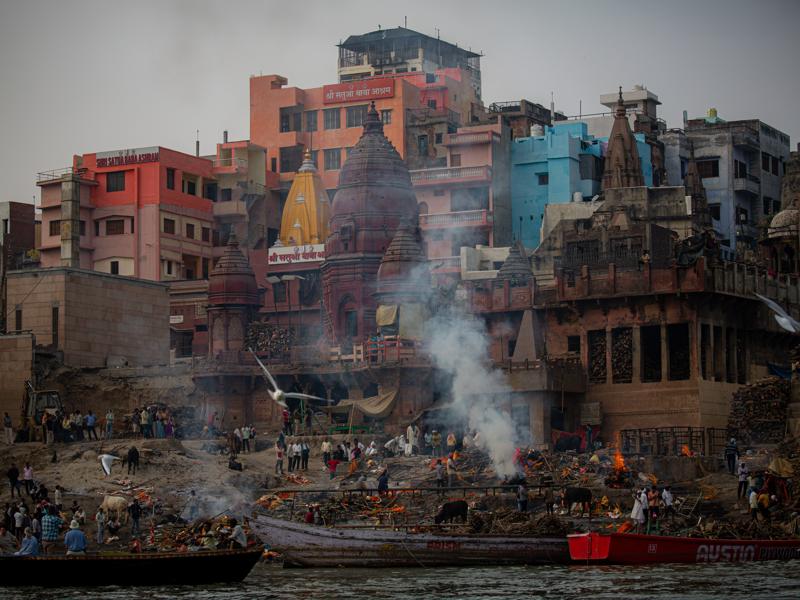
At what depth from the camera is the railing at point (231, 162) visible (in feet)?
315

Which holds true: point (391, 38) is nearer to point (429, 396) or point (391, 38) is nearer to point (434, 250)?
point (434, 250)

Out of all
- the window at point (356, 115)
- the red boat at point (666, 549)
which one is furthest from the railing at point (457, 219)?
the red boat at point (666, 549)

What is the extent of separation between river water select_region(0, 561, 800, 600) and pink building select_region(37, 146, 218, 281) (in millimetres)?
50425

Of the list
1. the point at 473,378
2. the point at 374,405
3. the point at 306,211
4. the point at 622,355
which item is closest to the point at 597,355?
the point at 622,355

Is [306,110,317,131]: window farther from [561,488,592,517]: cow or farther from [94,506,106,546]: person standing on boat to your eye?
[561,488,592,517]: cow

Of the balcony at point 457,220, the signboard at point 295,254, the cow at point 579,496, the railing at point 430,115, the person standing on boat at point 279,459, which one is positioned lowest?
the cow at point 579,496

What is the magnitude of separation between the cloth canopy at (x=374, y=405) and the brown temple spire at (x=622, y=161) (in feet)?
70.2

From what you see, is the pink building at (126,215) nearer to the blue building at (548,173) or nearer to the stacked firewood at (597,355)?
the blue building at (548,173)

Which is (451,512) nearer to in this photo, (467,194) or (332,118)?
(467,194)

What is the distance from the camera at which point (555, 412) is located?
6169 cm

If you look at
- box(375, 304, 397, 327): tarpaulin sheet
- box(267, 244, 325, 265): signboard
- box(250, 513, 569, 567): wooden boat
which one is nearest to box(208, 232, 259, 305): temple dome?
box(267, 244, 325, 265): signboard

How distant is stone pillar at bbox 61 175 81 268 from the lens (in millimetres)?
91562

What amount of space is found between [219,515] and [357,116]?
4961cm

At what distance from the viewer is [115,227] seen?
92812 mm
